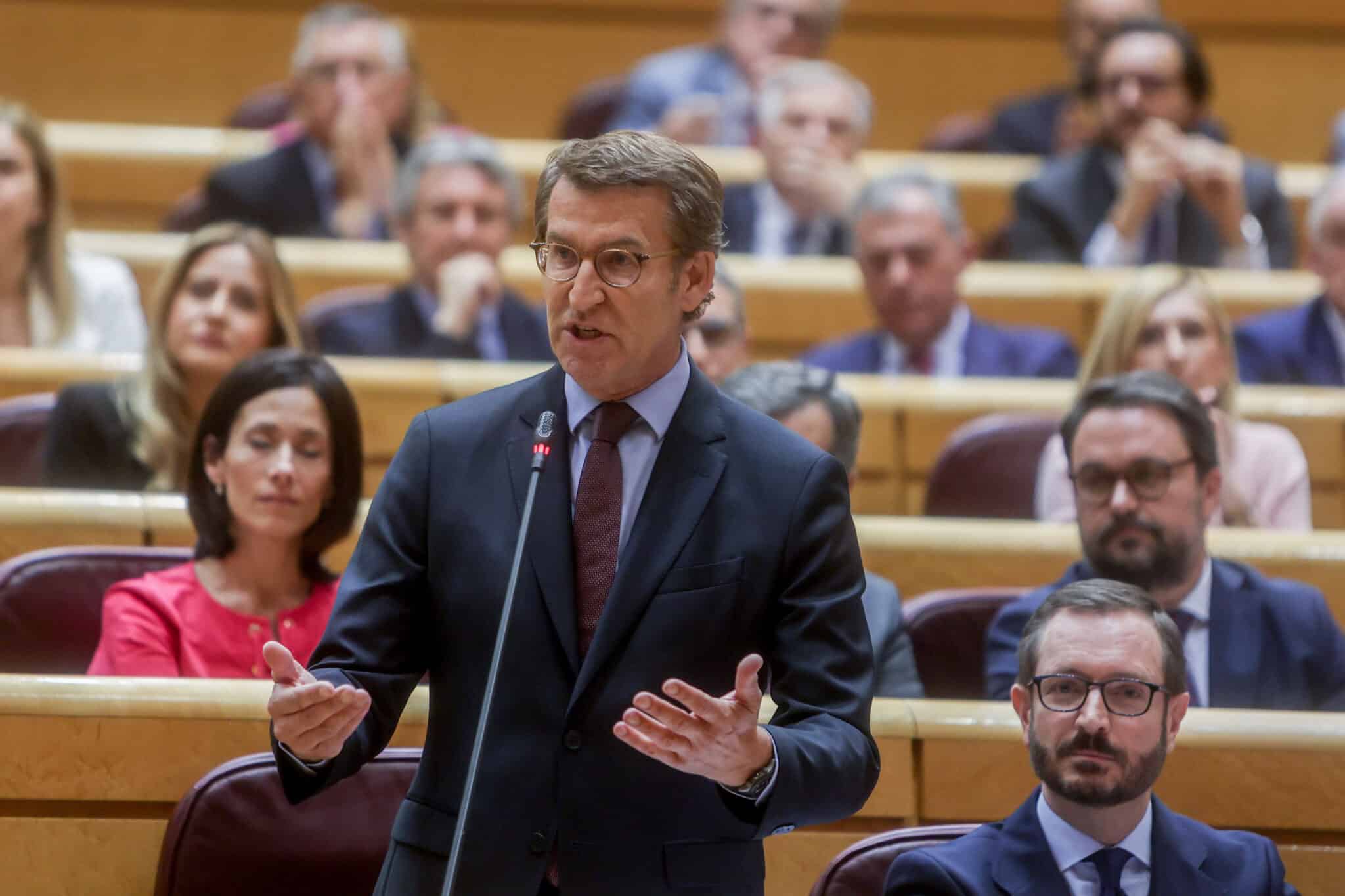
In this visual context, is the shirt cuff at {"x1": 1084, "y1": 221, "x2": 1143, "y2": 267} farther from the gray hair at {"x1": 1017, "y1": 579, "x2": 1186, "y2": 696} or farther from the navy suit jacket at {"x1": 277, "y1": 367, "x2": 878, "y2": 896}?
the navy suit jacket at {"x1": 277, "y1": 367, "x2": 878, "y2": 896}

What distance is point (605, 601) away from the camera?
30.4 inches

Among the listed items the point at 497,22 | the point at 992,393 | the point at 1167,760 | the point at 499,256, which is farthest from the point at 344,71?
the point at 1167,760

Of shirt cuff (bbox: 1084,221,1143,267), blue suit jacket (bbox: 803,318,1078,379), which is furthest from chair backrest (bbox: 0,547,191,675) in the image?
shirt cuff (bbox: 1084,221,1143,267)

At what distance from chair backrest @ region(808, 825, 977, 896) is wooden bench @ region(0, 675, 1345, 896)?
0.08 metres

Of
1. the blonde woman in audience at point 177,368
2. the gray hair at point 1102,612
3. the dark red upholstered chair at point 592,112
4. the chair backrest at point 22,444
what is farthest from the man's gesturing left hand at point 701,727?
→ the dark red upholstered chair at point 592,112

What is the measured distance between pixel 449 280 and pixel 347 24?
53cm

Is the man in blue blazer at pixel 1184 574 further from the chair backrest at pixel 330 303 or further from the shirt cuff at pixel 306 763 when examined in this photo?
the chair backrest at pixel 330 303

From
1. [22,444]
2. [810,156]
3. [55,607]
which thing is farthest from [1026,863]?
[810,156]

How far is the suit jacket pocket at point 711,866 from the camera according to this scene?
2.46 feet

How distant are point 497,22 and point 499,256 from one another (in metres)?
1.10

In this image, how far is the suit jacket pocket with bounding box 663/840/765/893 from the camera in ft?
2.46

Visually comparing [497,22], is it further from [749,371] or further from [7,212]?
[749,371]

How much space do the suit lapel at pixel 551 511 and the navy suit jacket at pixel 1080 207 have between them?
69.2 inches

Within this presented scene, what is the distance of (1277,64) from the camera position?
3.12 metres
